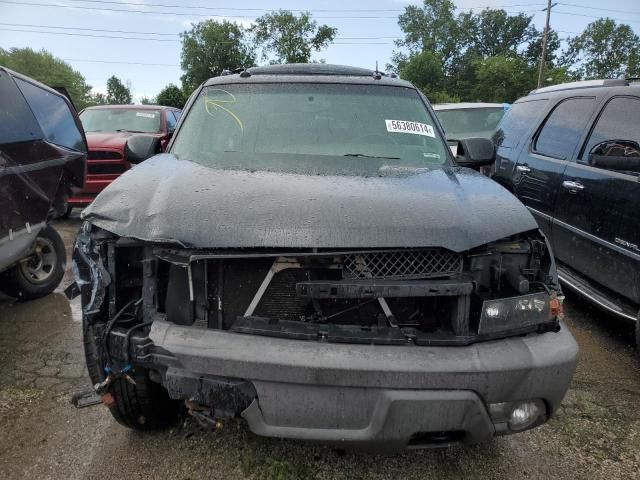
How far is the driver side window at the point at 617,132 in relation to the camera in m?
3.60

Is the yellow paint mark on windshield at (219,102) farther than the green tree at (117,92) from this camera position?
A: No

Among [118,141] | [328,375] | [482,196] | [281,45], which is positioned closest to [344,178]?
[482,196]

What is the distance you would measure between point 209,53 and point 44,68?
3170 cm

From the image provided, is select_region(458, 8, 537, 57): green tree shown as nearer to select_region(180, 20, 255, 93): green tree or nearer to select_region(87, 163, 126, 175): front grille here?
select_region(180, 20, 255, 93): green tree

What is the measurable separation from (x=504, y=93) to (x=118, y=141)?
46.5 metres

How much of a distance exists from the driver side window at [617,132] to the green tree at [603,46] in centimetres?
6372

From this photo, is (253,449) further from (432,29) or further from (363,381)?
(432,29)

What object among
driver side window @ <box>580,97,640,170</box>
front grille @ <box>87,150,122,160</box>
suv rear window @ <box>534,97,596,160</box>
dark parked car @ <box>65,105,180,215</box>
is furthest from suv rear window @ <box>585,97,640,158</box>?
front grille @ <box>87,150,122,160</box>

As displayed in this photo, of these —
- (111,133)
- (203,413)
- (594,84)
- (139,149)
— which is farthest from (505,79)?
(203,413)

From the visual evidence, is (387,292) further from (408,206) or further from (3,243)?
(3,243)

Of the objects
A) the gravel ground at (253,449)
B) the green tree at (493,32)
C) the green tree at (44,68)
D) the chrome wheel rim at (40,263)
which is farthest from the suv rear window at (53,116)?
the green tree at (493,32)

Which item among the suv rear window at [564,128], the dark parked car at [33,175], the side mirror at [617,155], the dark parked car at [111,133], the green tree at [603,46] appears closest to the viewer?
the side mirror at [617,155]

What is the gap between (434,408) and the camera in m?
1.81

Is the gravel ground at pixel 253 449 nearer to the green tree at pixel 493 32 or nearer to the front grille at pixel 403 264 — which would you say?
the front grille at pixel 403 264
